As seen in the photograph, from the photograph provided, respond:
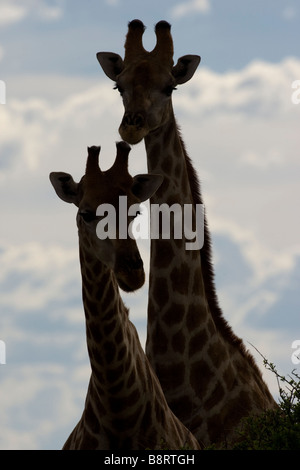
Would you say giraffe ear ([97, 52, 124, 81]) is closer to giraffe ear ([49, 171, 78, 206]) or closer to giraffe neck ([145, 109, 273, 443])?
giraffe neck ([145, 109, 273, 443])

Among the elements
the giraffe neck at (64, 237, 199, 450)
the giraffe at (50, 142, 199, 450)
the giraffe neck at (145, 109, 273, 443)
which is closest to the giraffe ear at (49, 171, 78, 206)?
the giraffe at (50, 142, 199, 450)

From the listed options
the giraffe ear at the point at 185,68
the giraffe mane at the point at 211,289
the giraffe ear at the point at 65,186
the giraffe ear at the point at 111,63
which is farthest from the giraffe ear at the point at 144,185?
the giraffe ear at the point at 111,63

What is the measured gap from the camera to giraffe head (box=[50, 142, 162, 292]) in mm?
10266

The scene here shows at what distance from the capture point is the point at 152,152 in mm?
14031

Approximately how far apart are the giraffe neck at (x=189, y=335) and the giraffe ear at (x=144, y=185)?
8.62 feet

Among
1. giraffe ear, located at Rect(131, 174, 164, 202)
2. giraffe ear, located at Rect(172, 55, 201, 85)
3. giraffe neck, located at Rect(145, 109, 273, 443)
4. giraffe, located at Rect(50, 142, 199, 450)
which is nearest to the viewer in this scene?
giraffe, located at Rect(50, 142, 199, 450)

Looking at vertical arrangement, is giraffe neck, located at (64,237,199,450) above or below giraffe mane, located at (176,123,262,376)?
below

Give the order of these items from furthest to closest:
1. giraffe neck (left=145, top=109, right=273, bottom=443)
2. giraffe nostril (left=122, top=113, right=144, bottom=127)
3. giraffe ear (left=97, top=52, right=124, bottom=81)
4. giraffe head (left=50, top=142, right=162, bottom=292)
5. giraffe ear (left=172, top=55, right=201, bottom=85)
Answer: giraffe ear (left=97, top=52, right=124, bottom=81) < giraffe ear (left=172, top=55, right=201, bottom=85) < giraffe nostril (left=122, top=113, right=144, bottom=127) < giraffe neck (left=145, top=109, right=273, bottom=443) < giraffe head (left=50, top=142, right=162, bottom=292)

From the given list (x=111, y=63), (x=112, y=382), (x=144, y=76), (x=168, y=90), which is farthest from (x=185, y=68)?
(x=112, y=382)

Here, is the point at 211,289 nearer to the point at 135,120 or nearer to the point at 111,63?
the point at 135,120

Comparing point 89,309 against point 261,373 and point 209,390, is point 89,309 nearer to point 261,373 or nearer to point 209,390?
point 209,390

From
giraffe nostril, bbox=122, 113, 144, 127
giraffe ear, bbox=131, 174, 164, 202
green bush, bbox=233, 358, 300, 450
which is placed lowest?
green bush, bbox=233, 358, 300, 450

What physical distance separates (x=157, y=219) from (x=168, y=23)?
293cm

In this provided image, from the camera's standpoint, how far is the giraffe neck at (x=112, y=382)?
35.0 feet
